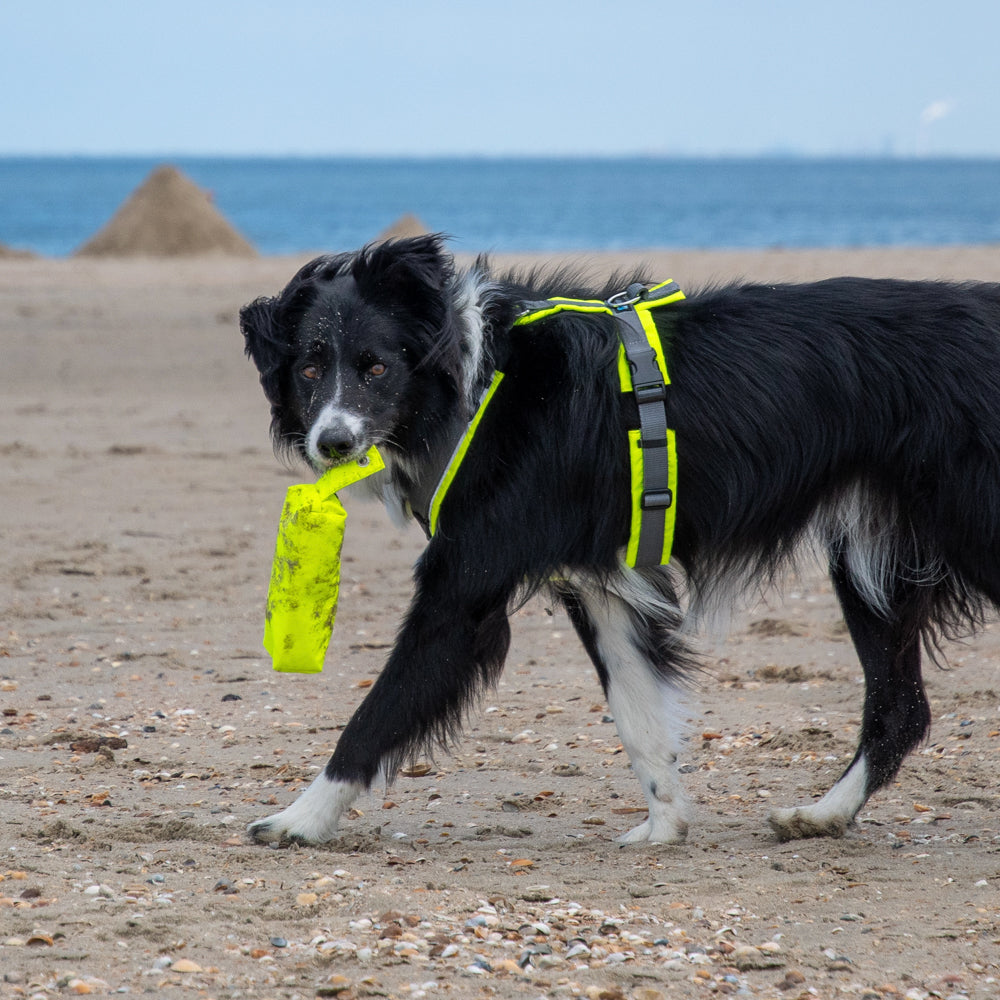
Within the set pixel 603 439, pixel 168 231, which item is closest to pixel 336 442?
pixel 603 439

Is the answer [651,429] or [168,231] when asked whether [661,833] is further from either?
[168,231]

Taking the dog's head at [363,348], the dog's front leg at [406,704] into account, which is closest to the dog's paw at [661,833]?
the dog's front leg at [406,704]

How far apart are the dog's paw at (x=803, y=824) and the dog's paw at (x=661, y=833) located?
277mm

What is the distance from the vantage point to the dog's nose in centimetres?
369

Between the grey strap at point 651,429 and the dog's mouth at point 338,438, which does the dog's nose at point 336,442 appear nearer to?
the dog's mouth at point 338,438

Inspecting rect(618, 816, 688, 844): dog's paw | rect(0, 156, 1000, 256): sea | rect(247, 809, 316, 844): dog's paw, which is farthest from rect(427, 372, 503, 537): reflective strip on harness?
rect(0, 156, 1000, 256): sea

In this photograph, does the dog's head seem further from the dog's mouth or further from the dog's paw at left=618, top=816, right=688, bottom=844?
the dog's paw at left=618, top=816, right=688, bottom=844

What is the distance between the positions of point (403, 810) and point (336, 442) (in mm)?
1299

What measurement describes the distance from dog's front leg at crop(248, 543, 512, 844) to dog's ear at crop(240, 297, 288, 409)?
2.32 feet

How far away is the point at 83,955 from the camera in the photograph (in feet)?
9.48

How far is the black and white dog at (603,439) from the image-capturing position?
3.75 metres

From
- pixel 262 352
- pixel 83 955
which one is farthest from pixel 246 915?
pixel 262 352

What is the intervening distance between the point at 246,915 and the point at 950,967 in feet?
5.30

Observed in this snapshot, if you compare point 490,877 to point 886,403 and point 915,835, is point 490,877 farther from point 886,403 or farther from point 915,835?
point 886,403
